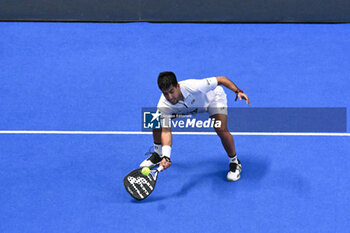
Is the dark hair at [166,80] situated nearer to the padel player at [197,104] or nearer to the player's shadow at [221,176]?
the padel player at [197,104]

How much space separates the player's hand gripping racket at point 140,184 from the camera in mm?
6258

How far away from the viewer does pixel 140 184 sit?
633 centimetres

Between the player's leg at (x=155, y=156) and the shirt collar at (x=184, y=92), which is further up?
the shirt collar at (x=184, y=92)

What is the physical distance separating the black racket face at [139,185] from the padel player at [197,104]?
471 mm

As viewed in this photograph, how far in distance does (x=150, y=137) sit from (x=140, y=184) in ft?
4.13

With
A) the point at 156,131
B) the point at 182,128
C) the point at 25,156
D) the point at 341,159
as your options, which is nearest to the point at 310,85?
the point at 341,159

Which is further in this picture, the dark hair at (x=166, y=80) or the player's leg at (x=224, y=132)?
the player's leg at (x=224, y=132)

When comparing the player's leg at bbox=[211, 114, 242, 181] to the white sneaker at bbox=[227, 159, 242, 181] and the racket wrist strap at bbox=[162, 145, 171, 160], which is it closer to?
the white sneaker at bbox=[227, 159, 242, 181]

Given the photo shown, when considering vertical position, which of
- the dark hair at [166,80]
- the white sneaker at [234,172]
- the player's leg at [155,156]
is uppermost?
the dark hair at [166,80]

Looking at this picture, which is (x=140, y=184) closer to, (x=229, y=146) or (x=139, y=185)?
(x=139, y=185)

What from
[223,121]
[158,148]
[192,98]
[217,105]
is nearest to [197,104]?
[192,98]

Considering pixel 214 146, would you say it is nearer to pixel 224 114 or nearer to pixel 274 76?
pixel 224 114

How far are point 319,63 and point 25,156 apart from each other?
209 inches

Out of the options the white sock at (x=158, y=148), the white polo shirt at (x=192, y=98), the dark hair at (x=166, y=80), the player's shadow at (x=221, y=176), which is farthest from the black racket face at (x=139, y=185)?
the dark hair at (x=166, y=80)
